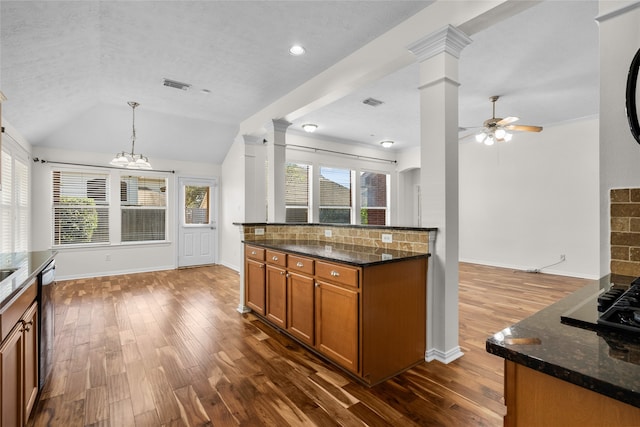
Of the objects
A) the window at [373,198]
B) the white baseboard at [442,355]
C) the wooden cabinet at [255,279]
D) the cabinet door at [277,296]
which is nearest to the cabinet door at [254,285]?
the wooden cabinet at [255,279]

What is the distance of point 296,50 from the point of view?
9.95 feet

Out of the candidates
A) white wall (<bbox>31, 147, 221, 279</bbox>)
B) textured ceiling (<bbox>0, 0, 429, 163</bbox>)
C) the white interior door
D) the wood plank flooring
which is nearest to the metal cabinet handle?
the wood plank flooring

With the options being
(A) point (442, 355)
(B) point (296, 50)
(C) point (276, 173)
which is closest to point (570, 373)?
(A) point (442, 355)

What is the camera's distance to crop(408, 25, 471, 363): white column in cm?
239

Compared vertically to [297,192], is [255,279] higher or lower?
lower

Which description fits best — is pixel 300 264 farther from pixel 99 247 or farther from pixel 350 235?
pixel 99 247

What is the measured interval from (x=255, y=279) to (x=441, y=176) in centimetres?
231

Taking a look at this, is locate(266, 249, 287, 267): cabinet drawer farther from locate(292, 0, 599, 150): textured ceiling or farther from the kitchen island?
locate(292, 0, 599, 150): textured ceiling

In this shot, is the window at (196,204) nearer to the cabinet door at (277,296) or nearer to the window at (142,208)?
the window at (142,208)

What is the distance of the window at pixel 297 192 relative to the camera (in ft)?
21.9

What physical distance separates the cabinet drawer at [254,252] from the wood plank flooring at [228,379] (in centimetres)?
73

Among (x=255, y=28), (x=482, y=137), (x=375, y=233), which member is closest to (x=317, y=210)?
(x=482, y=137)

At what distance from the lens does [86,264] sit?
585 cm

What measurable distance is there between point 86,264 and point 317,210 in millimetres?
4638
